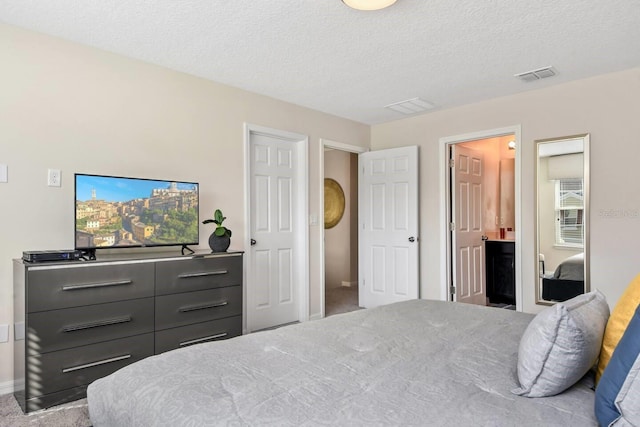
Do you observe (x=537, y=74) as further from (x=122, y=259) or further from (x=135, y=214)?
(x=122, y=259)

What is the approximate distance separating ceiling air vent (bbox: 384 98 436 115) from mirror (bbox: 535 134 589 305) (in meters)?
1.21

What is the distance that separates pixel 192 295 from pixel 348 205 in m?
4.43

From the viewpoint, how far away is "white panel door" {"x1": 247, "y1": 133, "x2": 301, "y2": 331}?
4.12 meters

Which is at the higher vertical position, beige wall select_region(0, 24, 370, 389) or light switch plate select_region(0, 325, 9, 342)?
beige wall select_region(0, 24, 370, 389)

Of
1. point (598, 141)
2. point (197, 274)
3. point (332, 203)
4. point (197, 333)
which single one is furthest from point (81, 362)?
point (332, 203)

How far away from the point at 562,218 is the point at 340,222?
145 inches

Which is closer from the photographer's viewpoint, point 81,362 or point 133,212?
point 81,362

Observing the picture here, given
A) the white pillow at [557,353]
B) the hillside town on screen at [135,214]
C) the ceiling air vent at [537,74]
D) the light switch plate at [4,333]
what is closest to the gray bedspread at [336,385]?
the white pillow at [557,353]

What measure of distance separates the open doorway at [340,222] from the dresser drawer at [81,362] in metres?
4.02

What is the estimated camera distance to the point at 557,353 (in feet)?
3.79

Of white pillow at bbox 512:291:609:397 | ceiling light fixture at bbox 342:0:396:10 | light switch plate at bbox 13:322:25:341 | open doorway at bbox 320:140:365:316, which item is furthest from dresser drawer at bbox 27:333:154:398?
open doorway at bbox 320:140:365:316

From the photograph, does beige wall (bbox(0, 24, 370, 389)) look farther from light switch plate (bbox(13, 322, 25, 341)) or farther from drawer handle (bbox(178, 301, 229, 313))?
drawer handle (bbox(178, 301, 229, 313))

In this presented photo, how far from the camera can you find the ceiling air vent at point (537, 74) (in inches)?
136

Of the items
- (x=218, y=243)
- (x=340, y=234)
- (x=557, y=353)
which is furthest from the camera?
(x=340, y=234)
